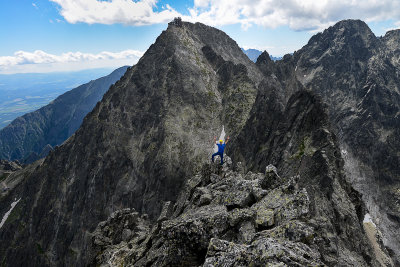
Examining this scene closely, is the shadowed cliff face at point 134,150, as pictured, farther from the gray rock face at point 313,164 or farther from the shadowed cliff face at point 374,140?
the shadowed cliff face at point 374,140

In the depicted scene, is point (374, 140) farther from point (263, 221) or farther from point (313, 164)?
point (263, 221)

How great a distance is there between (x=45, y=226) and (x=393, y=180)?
17445cm

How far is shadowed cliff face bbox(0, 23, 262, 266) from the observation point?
8588 centimetres

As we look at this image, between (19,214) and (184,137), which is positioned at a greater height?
(184,137)

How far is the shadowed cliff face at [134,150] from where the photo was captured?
85.9 metres

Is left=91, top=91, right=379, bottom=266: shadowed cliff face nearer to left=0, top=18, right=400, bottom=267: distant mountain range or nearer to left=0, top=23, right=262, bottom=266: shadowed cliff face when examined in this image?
left=0, top=18, right=400, bottom=267: distant mountain range

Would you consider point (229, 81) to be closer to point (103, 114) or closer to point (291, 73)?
point (103, 114)

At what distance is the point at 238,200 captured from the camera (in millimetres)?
21781

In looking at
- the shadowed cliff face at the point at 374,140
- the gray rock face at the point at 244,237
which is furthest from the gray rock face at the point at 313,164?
the shadowed cliff face at the point at 374,140

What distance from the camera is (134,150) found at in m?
95.4

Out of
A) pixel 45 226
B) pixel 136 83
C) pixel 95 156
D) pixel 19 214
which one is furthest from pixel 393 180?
pixel 19 214

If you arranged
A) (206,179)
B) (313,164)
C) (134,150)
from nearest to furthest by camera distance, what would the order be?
(206,179) → (313,164) → (134,150)

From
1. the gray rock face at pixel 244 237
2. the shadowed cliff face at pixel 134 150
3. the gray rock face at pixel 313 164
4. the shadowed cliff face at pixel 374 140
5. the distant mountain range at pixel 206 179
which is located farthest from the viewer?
the shadowed cliff face at pixel 374 140

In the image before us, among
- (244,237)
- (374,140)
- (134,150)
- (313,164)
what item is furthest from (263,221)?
(374,140)
